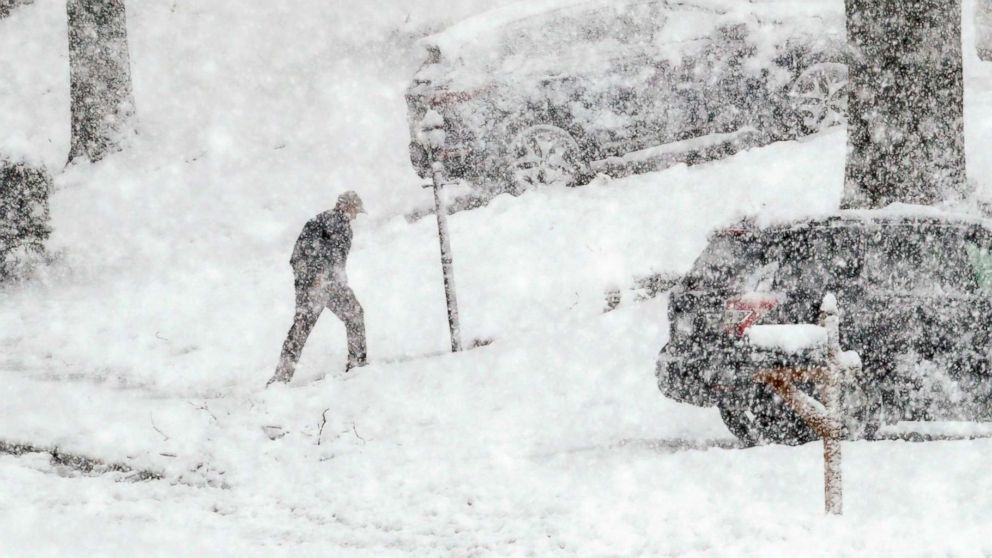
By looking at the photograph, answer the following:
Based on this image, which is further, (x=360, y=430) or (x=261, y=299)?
(x=261, y=299)

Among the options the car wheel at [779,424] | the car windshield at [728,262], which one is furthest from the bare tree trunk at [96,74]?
the car wheel at [779,424]

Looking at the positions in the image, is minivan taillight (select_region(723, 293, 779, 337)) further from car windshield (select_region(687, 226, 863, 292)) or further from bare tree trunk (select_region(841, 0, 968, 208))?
bare tree trunk (select_region(841, 0, 968, 208))

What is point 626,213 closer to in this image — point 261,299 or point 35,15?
point 261,299

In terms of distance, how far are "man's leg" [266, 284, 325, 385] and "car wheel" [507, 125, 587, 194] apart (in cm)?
393

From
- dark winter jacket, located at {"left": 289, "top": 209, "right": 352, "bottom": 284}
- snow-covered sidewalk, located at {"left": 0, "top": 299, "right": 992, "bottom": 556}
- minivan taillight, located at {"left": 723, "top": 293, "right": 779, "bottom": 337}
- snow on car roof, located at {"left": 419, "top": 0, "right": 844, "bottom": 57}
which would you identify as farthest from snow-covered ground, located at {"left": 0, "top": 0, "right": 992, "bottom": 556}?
snow on car roof, located at {"left": 419, "top": 0, "right": 844, "bottom": 57}

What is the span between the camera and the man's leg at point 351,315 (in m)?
9.95

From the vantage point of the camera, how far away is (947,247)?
6.83 m

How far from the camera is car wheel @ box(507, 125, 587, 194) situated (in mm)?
13062

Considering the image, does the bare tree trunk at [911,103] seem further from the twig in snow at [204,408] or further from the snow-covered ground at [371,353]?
the twig in snow at [204,408]

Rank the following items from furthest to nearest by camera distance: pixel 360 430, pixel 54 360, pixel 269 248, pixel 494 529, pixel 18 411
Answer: pixel 269 248, pixel 54 360, pixel 18 411, pixel 360 430, pixel 494 529

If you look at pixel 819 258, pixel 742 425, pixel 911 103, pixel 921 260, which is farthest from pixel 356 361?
pixel 911 103

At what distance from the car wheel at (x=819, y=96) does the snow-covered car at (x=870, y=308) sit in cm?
673

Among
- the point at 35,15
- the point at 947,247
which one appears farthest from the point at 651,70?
the point at 35,15

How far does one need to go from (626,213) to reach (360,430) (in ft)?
17.3
